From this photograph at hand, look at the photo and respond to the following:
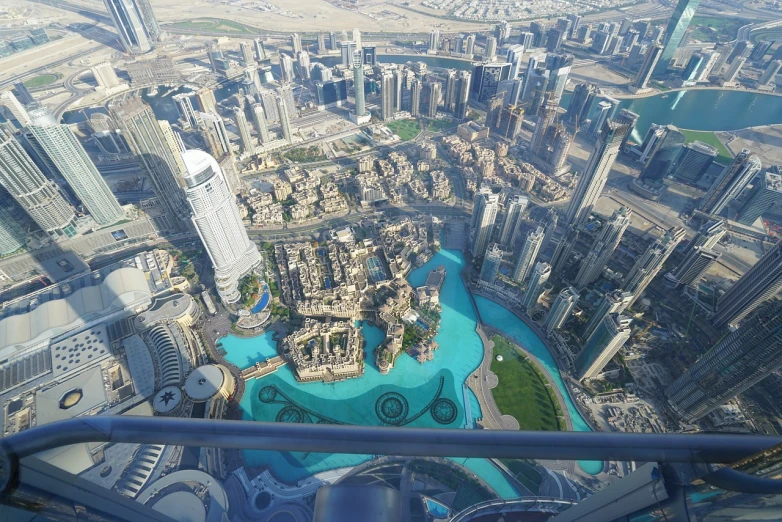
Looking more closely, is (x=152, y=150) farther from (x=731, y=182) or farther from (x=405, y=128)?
(x=731, y=182)

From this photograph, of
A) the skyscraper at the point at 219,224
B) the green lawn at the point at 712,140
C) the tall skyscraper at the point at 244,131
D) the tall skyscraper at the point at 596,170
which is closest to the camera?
the skyscraper at the point at 219,224

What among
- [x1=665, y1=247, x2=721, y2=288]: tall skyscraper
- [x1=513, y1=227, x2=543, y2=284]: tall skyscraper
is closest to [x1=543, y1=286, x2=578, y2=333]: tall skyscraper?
[x1=513, y1=227, x2=543, y2=284]: tall skyscraper

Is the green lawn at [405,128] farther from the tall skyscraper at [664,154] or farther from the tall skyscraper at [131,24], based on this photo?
the tall skyscraper at [131,24]

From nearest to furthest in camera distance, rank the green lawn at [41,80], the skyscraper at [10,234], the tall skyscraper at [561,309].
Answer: the tall skyscraper at [561,309] < the skyscraper at [10,234] < the green lawn at [41,80]

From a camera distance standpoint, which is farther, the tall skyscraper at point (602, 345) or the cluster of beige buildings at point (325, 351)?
the cluster of beige buildings at point (325, 351)

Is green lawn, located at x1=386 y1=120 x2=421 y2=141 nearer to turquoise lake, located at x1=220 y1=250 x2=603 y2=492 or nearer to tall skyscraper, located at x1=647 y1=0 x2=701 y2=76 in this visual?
turquoise lake, located at x1=220 y1=250 x2=603 y2=492

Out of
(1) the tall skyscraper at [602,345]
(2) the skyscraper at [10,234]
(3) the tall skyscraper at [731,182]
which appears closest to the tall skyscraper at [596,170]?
(3) the tall skyscraper at [731,182]

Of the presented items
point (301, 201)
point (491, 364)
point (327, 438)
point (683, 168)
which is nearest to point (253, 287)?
point (301, 201)
